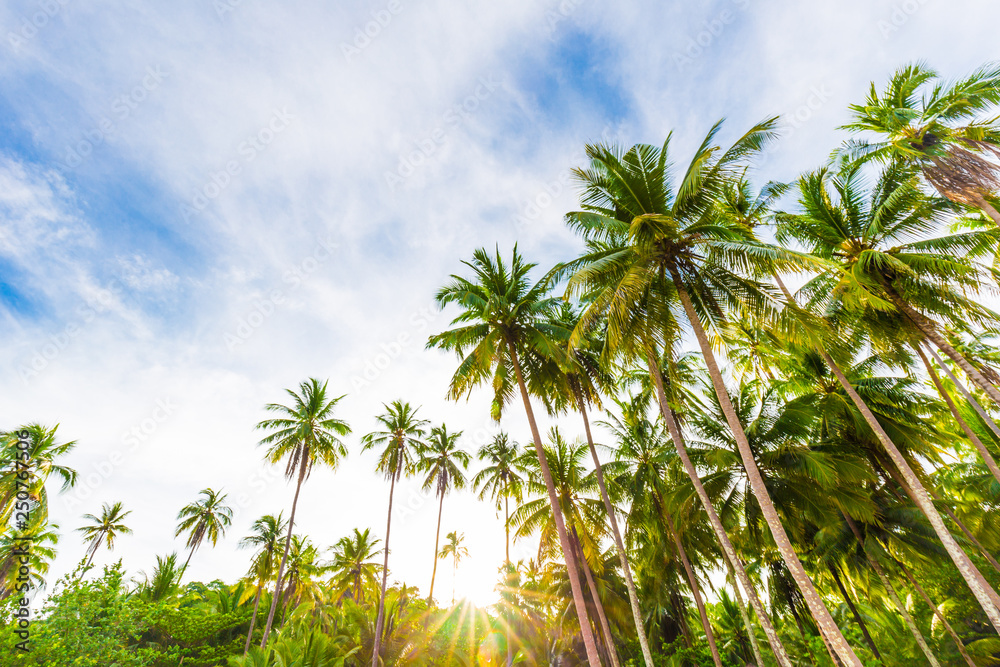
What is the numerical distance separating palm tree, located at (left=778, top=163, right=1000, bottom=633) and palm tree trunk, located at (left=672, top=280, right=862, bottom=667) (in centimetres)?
290

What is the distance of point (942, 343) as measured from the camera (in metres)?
11.6

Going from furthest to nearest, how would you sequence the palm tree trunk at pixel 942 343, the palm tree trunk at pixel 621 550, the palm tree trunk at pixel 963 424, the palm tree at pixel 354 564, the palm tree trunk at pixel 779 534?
the palm tree at pixel 354 564 → the palm tree trunk at pixel 621 550 → the palm tree trunk at pixel 963 424 → the palm tree trunk at pixel 942 343 → the palm tree trunk at pixel 779 534

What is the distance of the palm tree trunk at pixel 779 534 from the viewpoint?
769cm

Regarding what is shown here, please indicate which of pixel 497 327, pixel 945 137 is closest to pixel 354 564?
pixel 497 327

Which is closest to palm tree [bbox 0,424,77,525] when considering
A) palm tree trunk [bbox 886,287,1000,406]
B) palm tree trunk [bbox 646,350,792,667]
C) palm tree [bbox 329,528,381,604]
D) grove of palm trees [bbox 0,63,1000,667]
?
grove of palm trees [bbox 0,63,1000,667]

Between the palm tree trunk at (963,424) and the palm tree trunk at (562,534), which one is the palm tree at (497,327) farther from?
the palm tree trunk at (963,424)

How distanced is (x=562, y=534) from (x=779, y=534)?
595cm

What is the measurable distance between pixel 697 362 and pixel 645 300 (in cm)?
849

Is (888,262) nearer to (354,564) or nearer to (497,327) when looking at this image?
(497,327)

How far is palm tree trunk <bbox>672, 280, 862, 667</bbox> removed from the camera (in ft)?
25.2

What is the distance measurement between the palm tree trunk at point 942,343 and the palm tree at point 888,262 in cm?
3

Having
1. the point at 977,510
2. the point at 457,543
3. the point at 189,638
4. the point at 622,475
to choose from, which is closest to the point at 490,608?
the point at 457,543

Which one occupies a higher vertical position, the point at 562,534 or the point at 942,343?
the point at 942,343

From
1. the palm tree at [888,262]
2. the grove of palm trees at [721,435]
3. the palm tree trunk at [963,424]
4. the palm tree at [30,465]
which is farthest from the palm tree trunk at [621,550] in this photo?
the palm tree at [30,465]
